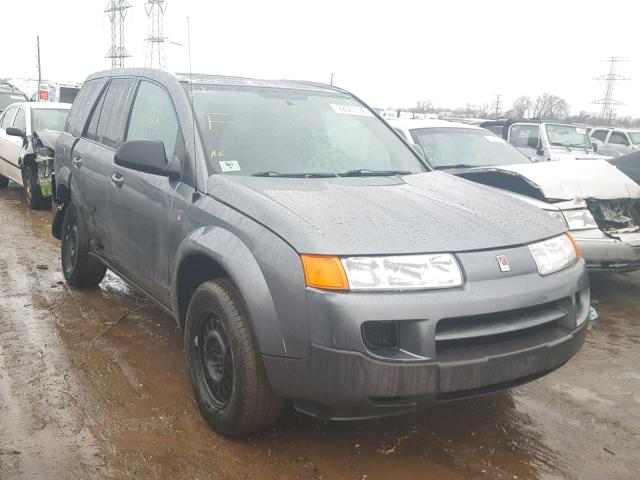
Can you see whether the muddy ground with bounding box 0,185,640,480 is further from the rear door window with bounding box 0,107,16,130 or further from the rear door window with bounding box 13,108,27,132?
the rear door window with bounding box 0,107,16,130

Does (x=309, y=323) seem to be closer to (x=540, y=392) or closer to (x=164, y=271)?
(x=164, y=271)

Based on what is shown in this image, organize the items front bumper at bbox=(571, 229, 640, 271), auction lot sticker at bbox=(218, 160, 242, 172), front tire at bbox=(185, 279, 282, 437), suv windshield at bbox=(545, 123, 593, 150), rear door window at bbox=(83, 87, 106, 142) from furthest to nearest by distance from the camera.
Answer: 1. suv windshield at bbox=(545, 123, 593, 150)
2. front bumper at bbox=(571, 229, 640, 271)
3. rear door window at bbox=(83, 87, 106, 142)
4. auction lot sticker at bbox=(218, 160, 242, 172)
5. front tire at bbox=(185, 279, 282, 437)

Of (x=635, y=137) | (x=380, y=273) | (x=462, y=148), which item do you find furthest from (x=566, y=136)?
(x=380, y=273)

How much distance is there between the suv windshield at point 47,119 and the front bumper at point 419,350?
8.45 metres

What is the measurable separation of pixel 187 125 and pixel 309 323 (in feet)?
5.09

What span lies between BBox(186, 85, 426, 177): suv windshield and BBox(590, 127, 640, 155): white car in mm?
17197

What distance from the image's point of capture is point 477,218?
280 cm

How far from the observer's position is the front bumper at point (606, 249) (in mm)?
4996

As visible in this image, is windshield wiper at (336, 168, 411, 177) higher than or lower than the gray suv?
higher

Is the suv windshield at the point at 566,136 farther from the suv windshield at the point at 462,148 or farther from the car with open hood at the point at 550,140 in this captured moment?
the suv windshield at the point at 462,148

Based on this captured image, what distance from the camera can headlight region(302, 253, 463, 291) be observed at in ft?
7.71

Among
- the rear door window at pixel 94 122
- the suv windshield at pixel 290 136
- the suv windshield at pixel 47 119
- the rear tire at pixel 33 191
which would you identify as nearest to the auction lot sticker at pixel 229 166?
the suv windshield at pixel 290 136

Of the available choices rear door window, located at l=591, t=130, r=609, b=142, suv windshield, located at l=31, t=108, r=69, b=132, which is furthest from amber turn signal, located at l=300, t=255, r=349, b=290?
rear door window, located at l=591, t=130, r=609, b=142

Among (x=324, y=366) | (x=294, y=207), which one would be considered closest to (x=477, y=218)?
(x=294, y=207)
